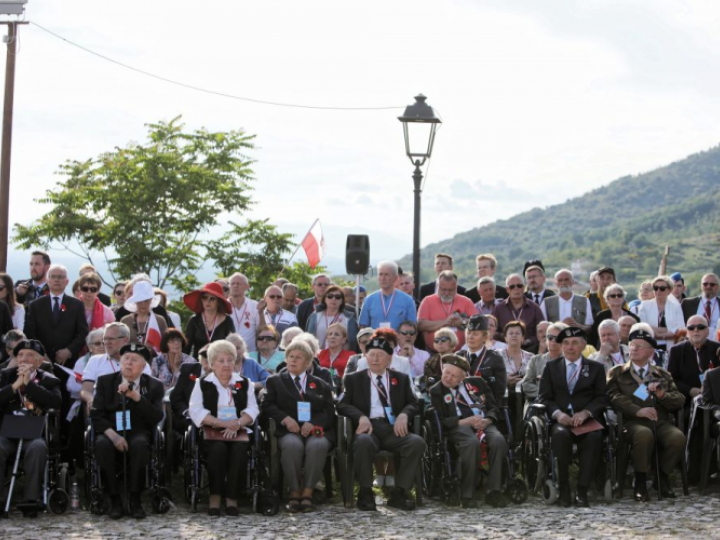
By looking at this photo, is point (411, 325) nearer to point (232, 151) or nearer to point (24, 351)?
point (24, 351)

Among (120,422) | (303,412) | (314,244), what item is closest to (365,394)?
(303,412)

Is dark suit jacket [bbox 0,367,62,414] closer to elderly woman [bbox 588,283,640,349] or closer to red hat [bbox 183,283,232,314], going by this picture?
red hat [bbox 183,283,232,314]

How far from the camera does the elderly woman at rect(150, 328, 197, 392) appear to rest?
9438 millimetres

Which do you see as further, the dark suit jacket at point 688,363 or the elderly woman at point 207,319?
the elderly woman at point 207,319

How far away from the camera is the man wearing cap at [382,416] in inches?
338

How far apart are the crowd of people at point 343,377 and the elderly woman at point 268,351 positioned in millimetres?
14

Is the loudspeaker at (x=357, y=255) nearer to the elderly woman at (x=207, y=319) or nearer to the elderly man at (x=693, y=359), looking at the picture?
the elderly woman at (x=207, y=319)

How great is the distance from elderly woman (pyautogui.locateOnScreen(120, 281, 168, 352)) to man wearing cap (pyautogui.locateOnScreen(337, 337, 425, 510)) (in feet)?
7.18

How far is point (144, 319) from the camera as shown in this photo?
1005 centimetres

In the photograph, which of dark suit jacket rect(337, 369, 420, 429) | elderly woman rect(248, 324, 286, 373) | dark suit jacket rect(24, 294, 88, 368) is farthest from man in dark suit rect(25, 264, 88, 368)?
dark suit jacket rect(337, 369, 420, 429)

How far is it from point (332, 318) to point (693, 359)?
3.60m

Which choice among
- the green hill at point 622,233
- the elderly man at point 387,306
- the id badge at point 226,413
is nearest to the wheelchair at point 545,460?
the elderly man at point 387,306

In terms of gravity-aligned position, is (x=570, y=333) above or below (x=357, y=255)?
below

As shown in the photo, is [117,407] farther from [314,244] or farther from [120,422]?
[314,244]
